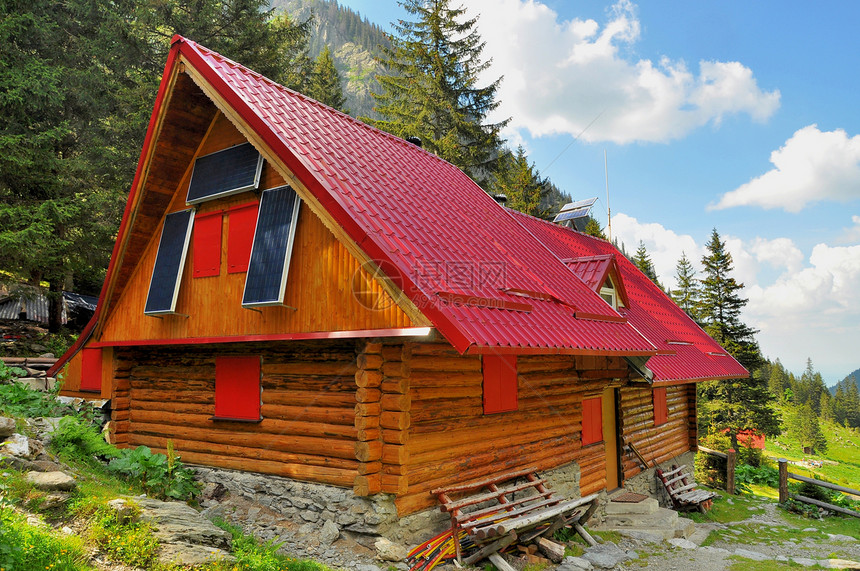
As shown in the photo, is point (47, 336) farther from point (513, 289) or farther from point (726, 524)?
point (726, 524)

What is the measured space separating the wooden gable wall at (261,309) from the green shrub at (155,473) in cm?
215

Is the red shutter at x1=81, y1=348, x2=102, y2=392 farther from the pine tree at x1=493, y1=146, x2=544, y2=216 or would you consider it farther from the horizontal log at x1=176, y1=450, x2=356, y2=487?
the pine tree at x1=493, y1=146, x2=544, y2=216

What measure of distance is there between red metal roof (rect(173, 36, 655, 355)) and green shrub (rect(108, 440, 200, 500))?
5.49 metres

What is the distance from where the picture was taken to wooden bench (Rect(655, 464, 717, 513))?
14883 millimetres

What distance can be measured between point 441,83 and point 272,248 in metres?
20.3

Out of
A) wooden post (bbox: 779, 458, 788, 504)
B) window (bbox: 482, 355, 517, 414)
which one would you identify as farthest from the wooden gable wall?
wooden post (bbox: 779, 458, 788, 504)

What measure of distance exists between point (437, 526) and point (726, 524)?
10134 mm

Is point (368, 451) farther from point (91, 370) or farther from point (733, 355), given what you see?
point (733, 355)

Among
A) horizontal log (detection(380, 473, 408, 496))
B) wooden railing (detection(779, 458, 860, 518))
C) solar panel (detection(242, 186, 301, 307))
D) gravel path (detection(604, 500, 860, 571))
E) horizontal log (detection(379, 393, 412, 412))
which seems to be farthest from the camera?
wooden railing (detection(779, 458, 860, 518))

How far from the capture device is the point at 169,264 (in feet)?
34.3

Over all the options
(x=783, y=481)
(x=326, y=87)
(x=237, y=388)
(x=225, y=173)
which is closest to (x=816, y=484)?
(x=783, y=481)

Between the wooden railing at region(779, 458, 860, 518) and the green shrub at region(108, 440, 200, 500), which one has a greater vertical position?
the green shrub at region(108, 440, 200, 500)

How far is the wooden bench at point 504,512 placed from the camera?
24.5ft

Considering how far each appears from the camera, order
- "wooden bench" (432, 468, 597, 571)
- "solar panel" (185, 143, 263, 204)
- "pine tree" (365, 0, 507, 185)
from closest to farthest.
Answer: "wooden bench" (432, 468, 597, 571) → "solar panel" (185, 143, 263, 204) → "pine tree" (365, 0, 507, 185)
